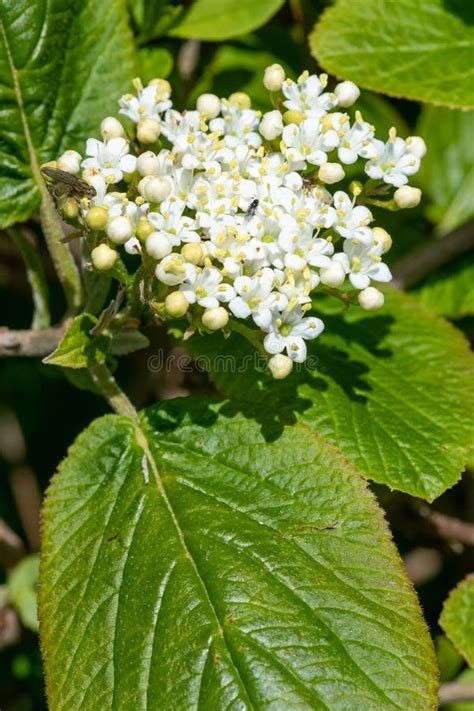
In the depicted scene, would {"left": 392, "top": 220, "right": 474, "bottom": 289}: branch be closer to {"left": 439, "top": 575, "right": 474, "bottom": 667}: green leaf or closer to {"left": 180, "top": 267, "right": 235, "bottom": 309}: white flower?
{"left": 439, "top": 575, "right": 474, "bottom": 667}: green leaf

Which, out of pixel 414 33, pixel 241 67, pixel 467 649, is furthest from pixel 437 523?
pixel 241 67

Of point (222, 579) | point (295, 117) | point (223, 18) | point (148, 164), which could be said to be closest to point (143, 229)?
point (148, 164)

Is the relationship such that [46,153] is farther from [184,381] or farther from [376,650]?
[376,650]

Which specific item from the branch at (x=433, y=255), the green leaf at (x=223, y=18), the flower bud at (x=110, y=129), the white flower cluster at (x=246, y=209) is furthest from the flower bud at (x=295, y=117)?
the branch at (x=433, y=255)

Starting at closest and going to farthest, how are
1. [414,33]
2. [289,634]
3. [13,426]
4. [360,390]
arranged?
[289,634] < [360,390] < [414,33] < [13,426]

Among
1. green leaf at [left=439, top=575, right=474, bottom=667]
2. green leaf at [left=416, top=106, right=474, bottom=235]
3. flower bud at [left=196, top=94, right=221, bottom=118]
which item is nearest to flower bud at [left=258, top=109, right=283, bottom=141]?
flower bud at [left=196, top=94, right=221, bottom=118]

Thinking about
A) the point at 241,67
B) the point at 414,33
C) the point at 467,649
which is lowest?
the point at 467,649

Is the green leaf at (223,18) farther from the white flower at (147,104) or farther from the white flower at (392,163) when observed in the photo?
the white flower at (392,163)
